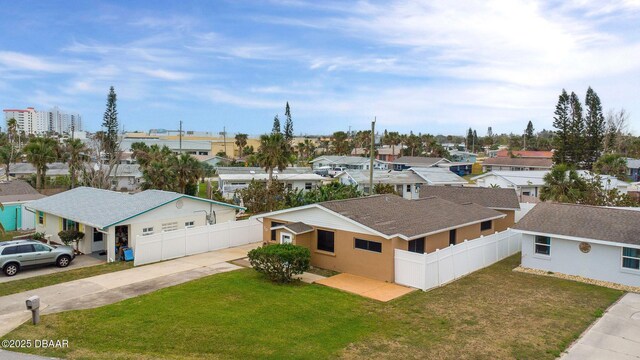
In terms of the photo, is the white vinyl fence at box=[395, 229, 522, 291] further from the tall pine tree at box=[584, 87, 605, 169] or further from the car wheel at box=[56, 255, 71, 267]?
the tall pine tree at box=[584, 87, 605, 169]

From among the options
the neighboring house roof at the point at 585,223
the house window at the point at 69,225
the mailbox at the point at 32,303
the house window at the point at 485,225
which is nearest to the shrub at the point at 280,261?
the mailbox at the point at 32,303

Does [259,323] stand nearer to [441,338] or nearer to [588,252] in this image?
[441,338]

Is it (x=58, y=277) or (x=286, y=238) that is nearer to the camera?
(x=58, y=277)

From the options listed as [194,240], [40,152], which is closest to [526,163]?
[194,240]

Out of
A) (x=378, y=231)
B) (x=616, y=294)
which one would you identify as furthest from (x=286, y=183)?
(x=616, y=294)

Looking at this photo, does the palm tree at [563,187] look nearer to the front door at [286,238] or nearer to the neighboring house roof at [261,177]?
the front door at [286,238]

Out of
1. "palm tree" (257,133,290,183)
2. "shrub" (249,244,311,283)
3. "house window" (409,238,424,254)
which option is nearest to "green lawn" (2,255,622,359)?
"shrub" (249,244,311,283)

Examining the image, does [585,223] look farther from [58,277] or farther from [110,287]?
[58,277]
